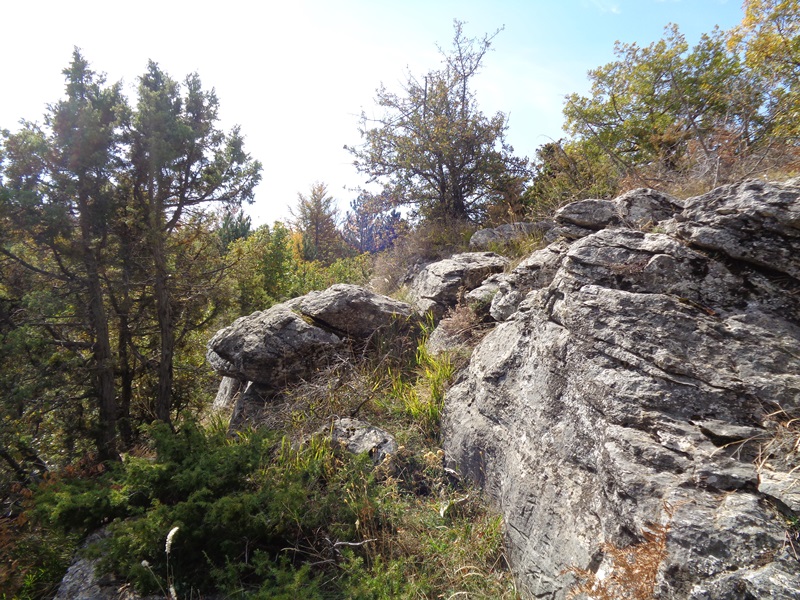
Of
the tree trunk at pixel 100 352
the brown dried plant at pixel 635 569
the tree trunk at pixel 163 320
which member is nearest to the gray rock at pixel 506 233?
the tree trunk at pixel 163 320

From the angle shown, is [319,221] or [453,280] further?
[319,221]

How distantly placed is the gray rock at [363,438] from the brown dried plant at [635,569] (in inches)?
90.8

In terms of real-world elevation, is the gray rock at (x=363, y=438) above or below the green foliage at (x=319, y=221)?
below

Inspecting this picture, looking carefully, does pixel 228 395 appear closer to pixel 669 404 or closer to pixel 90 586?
pixel 90 586

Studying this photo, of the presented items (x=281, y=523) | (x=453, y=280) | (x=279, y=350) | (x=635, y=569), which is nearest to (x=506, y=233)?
(x=453, y=280)

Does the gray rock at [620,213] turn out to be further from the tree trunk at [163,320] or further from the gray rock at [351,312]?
the tree trunk at [163,320]

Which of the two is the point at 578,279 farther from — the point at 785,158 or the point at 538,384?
the point at 785,158

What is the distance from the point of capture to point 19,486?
6113mm

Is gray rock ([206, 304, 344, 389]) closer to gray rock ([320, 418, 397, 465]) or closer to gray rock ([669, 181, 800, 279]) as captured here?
gray rock ([320, 418, 397, 465])

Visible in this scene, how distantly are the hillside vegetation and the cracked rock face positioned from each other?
69cm

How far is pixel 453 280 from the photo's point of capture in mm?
7168

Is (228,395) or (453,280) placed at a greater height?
(453,280)

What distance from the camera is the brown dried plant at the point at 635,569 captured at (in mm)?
2170

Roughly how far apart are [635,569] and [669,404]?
0.99 metres
